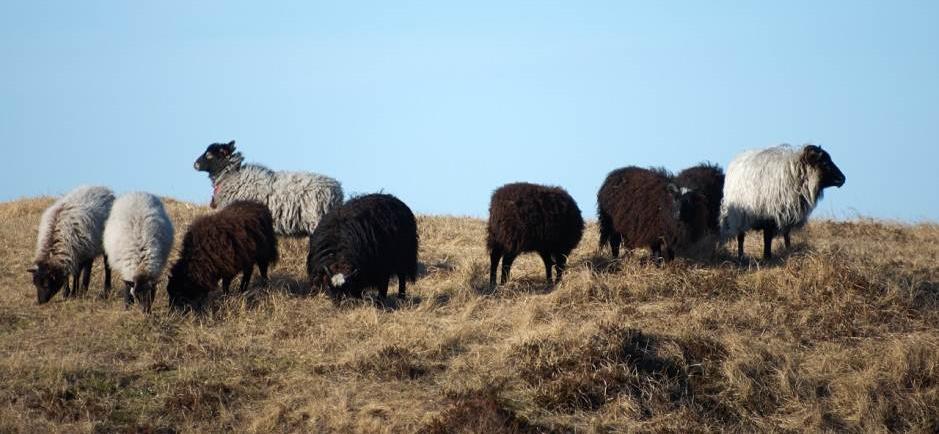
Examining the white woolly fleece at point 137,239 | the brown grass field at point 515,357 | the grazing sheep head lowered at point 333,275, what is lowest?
the brown grass field at point 515,357

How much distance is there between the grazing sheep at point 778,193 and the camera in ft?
53.6

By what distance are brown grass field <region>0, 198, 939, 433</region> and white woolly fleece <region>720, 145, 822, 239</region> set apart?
4.67 ft

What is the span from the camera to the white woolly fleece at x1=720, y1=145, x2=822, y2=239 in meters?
16.3

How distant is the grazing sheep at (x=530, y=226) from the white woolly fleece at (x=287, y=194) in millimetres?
3056

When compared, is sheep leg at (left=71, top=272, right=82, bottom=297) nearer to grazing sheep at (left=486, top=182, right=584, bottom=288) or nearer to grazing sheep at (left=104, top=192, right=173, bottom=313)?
grazing sheep at (left=104, top=192, right=173, bottom=313)

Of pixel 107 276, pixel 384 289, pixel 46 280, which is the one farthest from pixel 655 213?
pixel 46 280

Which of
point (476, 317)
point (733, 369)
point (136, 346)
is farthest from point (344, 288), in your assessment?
point (733, 369)

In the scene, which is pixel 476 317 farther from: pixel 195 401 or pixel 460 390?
pixel 195 401

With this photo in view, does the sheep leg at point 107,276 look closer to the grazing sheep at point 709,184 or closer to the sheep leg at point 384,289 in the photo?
the sheep leg at point 384,289

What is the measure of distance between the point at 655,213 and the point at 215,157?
735cm

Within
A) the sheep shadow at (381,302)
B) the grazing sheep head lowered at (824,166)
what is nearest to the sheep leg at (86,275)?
the sheep shadow at (381,302)

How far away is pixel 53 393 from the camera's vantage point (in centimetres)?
1063

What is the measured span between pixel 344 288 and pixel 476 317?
5.91ft

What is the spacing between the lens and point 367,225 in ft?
47.2
